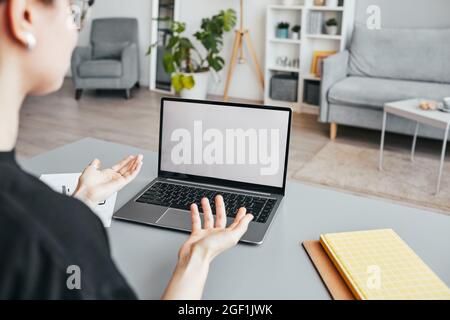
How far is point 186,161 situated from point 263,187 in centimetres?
20

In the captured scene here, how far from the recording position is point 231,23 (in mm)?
4840

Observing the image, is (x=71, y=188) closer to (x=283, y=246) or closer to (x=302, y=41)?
(x=283, y=246)

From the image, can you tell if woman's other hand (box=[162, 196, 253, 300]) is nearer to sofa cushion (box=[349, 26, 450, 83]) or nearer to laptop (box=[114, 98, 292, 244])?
laptop (box=[114, 98, 292, 244])

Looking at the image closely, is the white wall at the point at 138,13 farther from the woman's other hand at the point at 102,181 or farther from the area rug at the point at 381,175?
the woman's other hand at the point at 102,181

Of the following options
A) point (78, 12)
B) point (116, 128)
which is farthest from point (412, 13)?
point (78, 12)

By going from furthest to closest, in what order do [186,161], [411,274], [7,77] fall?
[186,161], [411,274], [7,77]

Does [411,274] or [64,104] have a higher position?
[411,274]

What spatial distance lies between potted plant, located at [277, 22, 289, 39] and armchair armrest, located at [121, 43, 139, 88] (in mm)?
1613

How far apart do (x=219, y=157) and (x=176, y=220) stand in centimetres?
23

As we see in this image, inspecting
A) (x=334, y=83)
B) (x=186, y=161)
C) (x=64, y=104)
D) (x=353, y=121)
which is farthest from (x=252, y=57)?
(x=186, y=161)

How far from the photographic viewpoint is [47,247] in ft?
1.36

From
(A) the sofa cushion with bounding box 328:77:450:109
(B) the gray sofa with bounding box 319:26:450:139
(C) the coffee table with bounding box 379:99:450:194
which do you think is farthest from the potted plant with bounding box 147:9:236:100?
(C) the coffee table with bounding box 379:99:450:194

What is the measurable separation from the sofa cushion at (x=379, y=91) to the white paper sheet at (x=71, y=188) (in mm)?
2878

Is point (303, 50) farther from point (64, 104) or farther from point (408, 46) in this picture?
point (64, 104)
